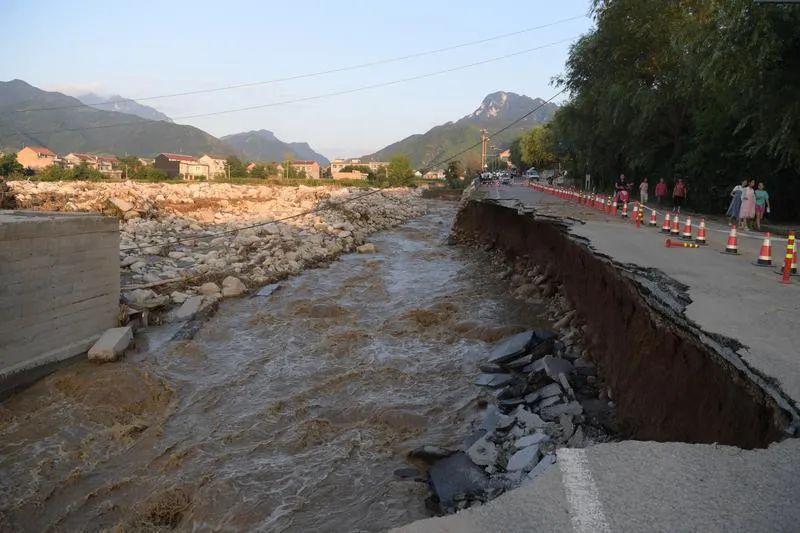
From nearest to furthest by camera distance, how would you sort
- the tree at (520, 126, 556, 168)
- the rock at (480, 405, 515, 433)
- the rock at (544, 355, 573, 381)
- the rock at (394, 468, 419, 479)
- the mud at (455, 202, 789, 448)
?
the mud at (455, 202, 789, 448), the rock at (394, 468, 419, 479), the rock at (480, 405, 515, 433), the rock at (544, 355, 573, 381), the tree at (520, 126, 556, 168)

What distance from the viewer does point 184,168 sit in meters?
122

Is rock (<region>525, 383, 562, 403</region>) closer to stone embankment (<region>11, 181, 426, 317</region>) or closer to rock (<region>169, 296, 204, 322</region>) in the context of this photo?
rock (<region>169, 296, 204, 322</region>)

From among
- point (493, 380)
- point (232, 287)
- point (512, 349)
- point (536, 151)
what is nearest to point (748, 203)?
point (512, 349)

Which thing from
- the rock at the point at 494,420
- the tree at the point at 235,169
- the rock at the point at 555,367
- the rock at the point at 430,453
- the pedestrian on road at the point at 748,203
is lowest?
the rock at the point at 430,453

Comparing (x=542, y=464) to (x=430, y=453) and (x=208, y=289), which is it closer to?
(x=430, y=453)

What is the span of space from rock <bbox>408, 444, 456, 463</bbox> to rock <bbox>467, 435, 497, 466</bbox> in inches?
13.6

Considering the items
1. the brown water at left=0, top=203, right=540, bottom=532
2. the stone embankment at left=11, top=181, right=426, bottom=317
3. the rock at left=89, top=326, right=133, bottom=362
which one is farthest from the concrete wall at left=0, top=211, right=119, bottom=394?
the stone embankment at left=11, top=181, right=426, bottom=317

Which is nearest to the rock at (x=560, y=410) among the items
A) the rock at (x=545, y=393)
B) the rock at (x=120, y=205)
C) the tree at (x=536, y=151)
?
the rock at (x=545, y=393)

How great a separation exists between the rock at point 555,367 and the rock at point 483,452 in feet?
6.85

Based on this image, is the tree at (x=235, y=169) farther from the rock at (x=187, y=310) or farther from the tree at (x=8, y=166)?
the rock at (x=187, y=310)

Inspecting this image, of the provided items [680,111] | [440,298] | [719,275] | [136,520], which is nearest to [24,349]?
[136,520]

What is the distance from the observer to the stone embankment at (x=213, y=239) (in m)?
15.3

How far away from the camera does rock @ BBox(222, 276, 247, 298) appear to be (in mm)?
15383

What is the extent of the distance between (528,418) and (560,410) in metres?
0.47
